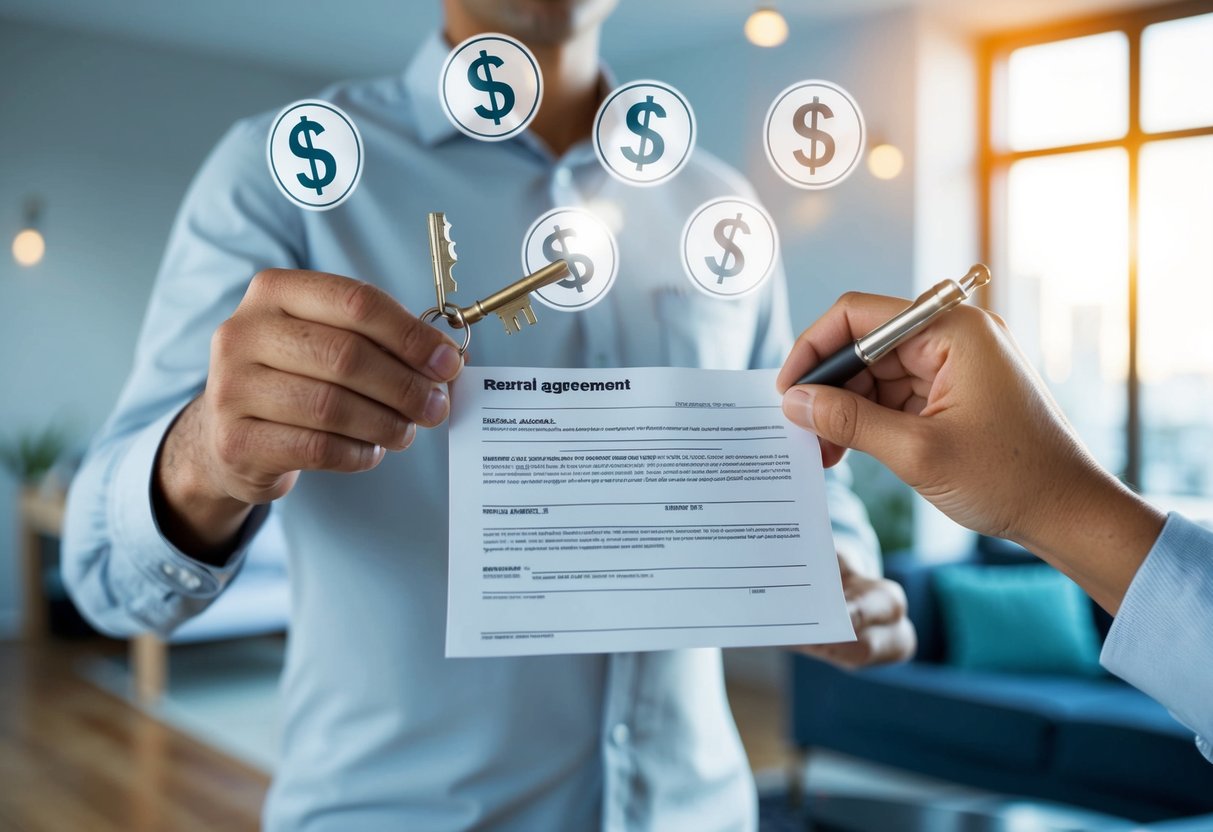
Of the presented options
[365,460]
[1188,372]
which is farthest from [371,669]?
[1188,372]

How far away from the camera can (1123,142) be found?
3.50 metres

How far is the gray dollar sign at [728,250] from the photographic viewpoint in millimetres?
675

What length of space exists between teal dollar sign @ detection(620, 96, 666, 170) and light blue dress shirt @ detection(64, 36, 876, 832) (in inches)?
3.8

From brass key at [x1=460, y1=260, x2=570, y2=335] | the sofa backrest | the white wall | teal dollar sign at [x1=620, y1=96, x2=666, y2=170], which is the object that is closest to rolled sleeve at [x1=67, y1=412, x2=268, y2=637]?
brass key at [x1=460, y1=260, x2=570, y2=335]

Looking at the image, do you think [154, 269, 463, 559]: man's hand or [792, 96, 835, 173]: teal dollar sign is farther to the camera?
[792, 96, 835, 173]: teal dollar sign

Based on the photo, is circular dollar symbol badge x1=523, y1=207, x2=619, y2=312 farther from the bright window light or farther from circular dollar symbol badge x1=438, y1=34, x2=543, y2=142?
the bright window light

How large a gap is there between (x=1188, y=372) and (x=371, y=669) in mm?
3776

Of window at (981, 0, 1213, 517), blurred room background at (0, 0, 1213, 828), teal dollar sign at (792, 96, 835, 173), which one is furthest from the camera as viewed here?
window at (981, 0, 1213, 517)

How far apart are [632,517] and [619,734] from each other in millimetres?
338

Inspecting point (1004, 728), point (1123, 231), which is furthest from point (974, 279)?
point (1123, 231)

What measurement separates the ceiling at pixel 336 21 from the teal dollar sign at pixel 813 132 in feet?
0.72

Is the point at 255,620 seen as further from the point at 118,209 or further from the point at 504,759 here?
the point at 504,759

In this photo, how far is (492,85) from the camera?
624 mm

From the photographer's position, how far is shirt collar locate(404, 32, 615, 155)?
808 mm
